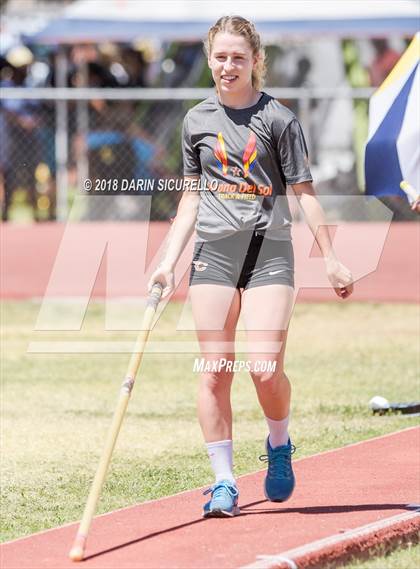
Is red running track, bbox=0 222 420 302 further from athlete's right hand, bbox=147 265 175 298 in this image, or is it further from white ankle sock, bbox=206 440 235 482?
athlete's right hand, bbox=147 265 175 298

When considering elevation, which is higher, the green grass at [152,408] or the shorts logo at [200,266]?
the green grass at [152,408]

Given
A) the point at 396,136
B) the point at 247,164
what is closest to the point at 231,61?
the point at 247,164

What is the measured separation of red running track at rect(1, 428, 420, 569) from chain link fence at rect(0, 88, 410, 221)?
10223 mm

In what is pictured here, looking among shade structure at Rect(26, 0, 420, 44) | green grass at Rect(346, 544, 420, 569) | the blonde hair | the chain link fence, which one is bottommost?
green grass at Rect(346, 544, 420, 569)

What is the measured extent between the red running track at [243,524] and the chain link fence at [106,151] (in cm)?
1022

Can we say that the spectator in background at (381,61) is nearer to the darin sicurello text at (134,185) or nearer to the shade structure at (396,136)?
the darin sicurello text at (134,185)

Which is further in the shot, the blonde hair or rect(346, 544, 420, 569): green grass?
the blonde hair

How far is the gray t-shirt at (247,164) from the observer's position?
6.28 m

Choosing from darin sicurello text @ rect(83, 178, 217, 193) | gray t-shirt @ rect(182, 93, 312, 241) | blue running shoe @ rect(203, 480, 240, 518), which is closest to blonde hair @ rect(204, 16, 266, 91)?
gray t-shirt @ rect(182, 93, 312, 241)

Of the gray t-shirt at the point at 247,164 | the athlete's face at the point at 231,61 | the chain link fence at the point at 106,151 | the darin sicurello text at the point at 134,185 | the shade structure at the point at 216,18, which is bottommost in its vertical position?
the gray t-shirt at the point at 247,164

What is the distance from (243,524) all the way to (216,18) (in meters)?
13.7

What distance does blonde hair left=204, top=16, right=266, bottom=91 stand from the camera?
6270mm

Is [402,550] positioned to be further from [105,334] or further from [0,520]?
[105,334]

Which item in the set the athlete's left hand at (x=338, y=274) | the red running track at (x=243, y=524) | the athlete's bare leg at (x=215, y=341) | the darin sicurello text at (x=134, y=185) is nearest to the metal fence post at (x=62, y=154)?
the darin sicurello text at (x=134, y=185)
